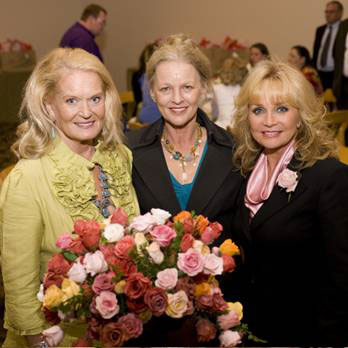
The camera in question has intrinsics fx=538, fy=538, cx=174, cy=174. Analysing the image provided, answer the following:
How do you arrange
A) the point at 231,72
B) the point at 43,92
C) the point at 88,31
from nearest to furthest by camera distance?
the point at 43,92 → the point at 231,72 → the point at 88,31

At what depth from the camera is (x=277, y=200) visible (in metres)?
2.05

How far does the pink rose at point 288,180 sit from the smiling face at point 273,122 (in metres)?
0.14

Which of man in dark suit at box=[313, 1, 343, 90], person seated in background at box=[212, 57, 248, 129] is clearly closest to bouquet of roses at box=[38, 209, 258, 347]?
person seated in background at box=[212, 57, 248, 129]

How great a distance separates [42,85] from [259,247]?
101 cm

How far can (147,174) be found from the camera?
225 centimetres

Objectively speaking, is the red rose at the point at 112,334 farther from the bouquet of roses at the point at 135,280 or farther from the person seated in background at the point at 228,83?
the person seated in background at the point at 228,83

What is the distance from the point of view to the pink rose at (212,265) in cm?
136

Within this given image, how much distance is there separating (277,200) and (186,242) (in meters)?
0.79

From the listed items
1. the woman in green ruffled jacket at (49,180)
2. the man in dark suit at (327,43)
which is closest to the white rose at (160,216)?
the woman in green ruffled jacket at (49,180)

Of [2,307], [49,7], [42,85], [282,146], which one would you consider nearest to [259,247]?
[282,146]

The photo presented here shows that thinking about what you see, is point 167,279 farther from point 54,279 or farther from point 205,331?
point 54,279

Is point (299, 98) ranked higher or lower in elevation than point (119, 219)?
higher

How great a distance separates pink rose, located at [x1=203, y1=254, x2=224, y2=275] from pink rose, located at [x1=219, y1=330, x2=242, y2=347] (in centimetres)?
17

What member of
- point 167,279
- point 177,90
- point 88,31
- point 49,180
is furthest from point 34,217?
point 88,31
